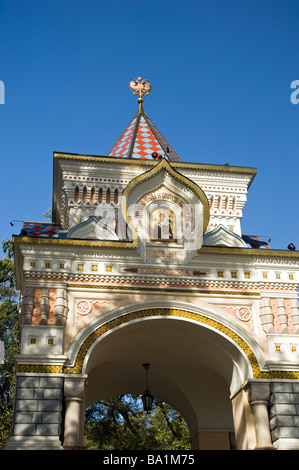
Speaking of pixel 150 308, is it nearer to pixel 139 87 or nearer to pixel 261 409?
pixel 261 409

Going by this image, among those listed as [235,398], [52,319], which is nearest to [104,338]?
[52,319]

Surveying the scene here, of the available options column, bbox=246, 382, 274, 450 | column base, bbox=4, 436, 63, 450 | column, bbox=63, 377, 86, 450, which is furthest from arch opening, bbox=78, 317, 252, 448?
column base, bbox=4, 436, 63, 450

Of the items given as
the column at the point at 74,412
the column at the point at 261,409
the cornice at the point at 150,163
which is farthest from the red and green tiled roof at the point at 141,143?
the column at the point at 74,412

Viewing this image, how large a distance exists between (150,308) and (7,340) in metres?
12.4

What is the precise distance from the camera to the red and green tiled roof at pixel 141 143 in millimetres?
12953

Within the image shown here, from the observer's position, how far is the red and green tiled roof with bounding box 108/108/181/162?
12953mm

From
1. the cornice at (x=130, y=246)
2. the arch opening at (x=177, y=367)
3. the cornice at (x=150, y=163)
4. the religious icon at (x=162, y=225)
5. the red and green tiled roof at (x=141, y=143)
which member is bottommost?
the arch opening at (x=177, y=367)

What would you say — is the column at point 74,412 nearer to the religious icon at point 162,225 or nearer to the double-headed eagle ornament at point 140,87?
the religious icon at point 162,225

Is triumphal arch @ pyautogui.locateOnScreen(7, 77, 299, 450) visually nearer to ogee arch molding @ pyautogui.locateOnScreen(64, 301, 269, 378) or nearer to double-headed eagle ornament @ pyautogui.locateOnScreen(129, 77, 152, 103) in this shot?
ogee arch molding @ pyautogui.locateOnScreen(64, 301, 269, 378)

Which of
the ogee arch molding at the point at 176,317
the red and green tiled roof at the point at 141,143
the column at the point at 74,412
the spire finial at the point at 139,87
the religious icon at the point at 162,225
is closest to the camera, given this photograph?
the column at the point at 74,412

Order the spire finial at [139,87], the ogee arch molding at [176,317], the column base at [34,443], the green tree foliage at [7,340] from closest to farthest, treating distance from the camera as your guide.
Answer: the column base at [34,443] < the ogee arch molding at [176,317] < the spire finial at [139,87] < the green tree foliage at [7,340]

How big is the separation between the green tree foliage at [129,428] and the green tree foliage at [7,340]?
2912 mm

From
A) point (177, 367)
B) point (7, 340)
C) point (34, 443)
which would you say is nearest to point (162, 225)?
point (177, 367)

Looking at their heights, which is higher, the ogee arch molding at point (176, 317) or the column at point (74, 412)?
the ogee arch molding at point (176, 317)
